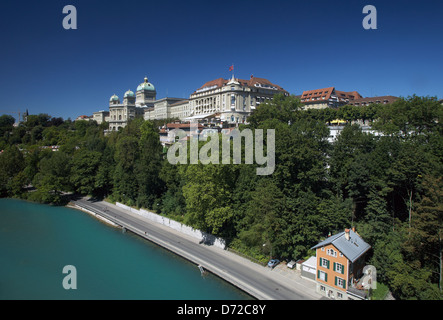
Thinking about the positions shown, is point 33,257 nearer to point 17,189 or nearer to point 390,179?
point 17,189

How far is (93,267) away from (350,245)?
14.0m

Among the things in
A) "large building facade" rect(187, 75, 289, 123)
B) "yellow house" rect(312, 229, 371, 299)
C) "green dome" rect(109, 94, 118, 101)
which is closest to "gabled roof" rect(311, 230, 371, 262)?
"yellow house" rect(312, 229, 371, 299)

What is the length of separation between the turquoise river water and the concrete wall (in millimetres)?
2424

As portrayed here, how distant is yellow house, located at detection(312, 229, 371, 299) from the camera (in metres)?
12.6

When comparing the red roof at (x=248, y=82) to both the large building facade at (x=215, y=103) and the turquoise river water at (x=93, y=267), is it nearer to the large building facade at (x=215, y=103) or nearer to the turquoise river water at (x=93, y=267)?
the large building facade at (x=215, y=103)

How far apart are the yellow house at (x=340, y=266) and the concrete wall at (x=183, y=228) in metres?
6.63

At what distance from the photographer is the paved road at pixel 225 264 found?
527 inches

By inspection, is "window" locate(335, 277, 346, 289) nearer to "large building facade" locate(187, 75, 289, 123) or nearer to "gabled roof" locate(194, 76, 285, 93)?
"large building facade" locate(187, 75, 289, 123)

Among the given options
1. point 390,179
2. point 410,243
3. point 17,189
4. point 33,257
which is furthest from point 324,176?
point 17,189

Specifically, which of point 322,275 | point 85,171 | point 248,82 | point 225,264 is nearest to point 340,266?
point 322,275

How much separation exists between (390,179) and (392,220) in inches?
83.9

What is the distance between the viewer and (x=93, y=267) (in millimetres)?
16844
